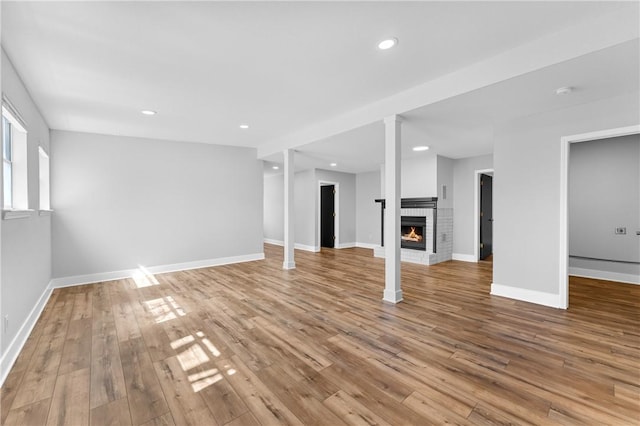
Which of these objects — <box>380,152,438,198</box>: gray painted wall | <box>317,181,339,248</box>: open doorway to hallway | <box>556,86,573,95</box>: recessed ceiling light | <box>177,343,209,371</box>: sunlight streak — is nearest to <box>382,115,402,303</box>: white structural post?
<box>556,86,573,95</box>: recessed ceiling light

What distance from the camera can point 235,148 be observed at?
636cm

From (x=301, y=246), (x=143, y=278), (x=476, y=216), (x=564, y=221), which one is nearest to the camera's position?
(x=564, y=221)

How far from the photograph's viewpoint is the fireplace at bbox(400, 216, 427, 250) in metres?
6.73

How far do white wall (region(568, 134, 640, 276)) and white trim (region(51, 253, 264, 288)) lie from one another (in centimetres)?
641

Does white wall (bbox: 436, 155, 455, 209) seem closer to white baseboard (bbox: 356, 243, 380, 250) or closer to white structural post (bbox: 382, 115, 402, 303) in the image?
white baseboard (bbox: 356, 243, 380, 250)

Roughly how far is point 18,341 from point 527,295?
18.0ft

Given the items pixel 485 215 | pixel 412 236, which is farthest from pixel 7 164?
pixel 485 215

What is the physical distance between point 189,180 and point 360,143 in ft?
11.7

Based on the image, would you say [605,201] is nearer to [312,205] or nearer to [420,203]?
[420,203]

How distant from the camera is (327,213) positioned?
9.03 m

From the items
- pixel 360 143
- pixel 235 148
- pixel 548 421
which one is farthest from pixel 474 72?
pixel 235 148

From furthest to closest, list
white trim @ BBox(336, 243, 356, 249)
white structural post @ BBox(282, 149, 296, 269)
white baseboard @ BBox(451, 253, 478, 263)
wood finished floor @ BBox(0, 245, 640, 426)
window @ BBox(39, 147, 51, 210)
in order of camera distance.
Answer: white trim @ BBox(336, 243, 356, 249)
white baseboard @ BBox(451, 253, 478, 263)
white structural post @ BBox(282, 149, 296, 269)
window @ BBox(39, 147, 51, 210)
wood finished floor @ BBox(0, 245, 640, 426)

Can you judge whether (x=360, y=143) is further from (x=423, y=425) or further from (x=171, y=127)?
(x=423, y=425)

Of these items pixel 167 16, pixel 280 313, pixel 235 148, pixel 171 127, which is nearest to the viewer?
pixel 167 16
